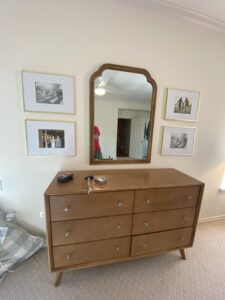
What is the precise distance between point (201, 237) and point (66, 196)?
6.36ft

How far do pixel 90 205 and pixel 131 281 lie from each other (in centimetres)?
86

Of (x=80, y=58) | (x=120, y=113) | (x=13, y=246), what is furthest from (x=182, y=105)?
(x=13, y=246)

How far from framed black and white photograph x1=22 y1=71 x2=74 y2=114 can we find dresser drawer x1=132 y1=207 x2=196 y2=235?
1261mm

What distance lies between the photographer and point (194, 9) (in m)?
1.51

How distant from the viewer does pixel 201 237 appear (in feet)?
6.48

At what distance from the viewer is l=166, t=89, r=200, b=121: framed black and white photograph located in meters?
1.73

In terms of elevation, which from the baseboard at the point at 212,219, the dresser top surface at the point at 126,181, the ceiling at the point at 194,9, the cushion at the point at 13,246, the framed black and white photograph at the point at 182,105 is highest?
the ceiling at the point at 194,9

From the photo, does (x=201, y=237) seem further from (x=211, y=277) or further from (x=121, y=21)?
(x=121, y=21)

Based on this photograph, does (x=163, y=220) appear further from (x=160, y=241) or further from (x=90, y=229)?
(x=90, y=229)

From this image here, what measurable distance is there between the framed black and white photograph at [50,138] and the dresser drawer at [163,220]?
0.96 metres

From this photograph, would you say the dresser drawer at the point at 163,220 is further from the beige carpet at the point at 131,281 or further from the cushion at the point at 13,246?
the cushion at the point at 13,246

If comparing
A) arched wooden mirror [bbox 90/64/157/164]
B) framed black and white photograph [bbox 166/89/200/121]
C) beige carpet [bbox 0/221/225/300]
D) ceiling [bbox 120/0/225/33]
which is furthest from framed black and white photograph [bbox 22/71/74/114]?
beige carpet [bbox 0/221/225/300]

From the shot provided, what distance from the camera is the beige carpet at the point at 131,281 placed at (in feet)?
4.07

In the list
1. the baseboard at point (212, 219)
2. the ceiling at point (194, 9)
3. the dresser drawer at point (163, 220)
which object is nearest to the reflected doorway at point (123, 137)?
the dresser drawer at point (163, 220)
